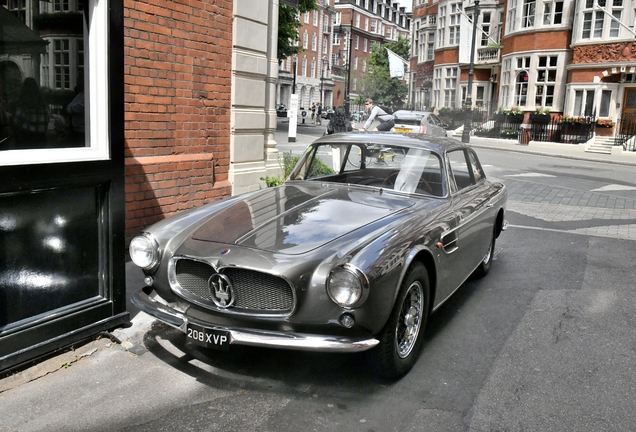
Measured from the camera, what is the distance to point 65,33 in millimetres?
4020

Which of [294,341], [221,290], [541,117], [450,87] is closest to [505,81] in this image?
[541,117]

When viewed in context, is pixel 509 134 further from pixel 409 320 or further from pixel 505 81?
pixel 409 320

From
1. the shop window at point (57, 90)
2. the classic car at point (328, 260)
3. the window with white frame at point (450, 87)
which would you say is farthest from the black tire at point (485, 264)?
the window with white frame at point (450, 87)

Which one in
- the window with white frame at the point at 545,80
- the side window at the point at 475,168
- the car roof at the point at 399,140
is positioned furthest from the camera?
the window with white frame at the point at 545,80

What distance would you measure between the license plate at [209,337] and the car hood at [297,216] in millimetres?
568

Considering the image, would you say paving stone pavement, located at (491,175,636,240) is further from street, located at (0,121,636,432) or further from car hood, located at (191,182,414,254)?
car hood, located at (191,182,414,254)

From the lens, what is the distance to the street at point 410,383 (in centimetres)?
319

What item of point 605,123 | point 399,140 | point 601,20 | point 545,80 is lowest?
point 399,140

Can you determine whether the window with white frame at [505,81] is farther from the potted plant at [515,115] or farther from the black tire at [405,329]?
the black tire at [405,329]

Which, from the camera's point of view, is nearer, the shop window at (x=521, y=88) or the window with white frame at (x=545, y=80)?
the window with white frame at (x=545, y=80)

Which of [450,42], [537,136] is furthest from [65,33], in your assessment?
[450,42]

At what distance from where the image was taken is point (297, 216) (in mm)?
4121

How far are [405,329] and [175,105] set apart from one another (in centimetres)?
425

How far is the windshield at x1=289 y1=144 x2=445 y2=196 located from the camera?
4859 millimetres
